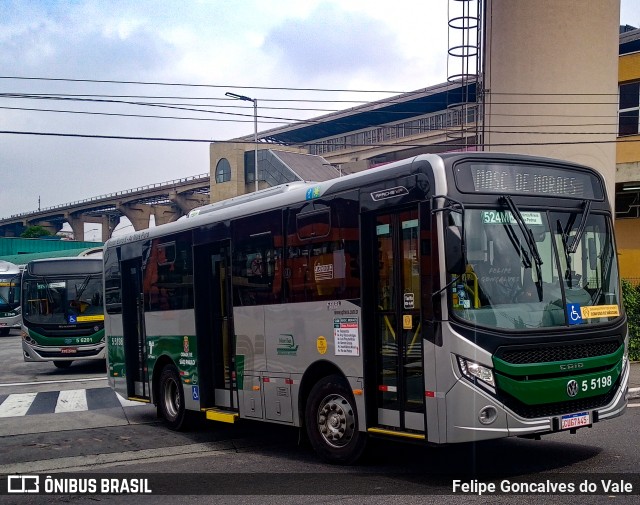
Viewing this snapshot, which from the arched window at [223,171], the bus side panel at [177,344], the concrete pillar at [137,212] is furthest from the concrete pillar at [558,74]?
the concrete pillar at [137,212]

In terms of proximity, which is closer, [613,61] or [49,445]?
[49,445]

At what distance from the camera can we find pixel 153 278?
1335 centimetres

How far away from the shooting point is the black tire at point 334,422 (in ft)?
29.1

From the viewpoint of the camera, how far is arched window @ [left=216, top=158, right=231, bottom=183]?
72875 millimetres

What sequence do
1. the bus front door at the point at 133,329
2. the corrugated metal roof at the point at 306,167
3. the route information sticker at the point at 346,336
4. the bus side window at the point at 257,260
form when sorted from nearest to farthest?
the route information sticker at the point at 346,336, the bus side window at the point at 257,260, the bus front door at the point at 133,329, the corrugated metal roof at the point at 306,167

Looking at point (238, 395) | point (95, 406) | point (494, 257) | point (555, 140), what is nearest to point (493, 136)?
point (555, 140)

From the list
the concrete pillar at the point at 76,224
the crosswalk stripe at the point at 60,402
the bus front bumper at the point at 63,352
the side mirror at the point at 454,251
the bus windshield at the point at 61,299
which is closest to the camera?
the side mirror at the point at 454,251

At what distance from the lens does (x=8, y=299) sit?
46.0m

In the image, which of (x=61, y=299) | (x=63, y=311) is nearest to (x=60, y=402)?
(x=63, y=311)

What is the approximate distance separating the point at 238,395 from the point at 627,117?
22.0m

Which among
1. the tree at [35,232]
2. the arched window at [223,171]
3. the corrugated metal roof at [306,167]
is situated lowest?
the tree at [35,232]

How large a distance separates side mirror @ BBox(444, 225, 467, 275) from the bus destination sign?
51cm

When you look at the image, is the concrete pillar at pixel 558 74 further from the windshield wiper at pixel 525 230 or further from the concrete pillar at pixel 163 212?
the concrete pillar at pixel 163 212

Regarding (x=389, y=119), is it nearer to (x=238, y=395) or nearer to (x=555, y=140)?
(x=555, y=140)
